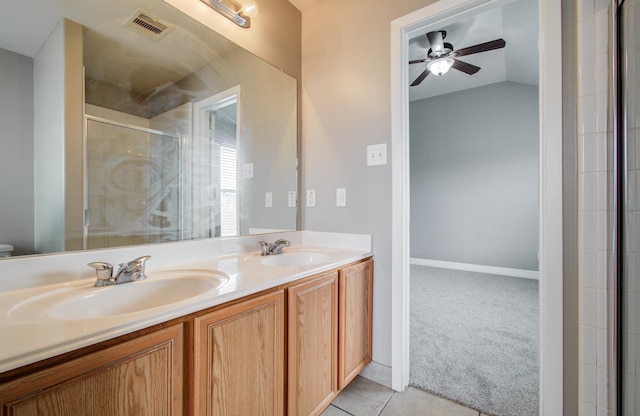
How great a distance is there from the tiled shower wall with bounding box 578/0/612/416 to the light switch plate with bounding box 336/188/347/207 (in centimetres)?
110

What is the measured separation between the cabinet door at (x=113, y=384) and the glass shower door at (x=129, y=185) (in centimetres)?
60

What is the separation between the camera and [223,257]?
140 centimetres

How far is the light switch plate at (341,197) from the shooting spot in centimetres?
174

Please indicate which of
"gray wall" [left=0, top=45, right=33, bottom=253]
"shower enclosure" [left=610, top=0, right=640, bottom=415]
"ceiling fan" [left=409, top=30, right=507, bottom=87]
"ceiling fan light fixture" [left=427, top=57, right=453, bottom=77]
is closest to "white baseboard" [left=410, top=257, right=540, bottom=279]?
"ceiling fan" [left=409, top=30, right=507, bottom=87]

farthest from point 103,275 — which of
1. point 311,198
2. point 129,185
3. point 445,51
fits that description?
point 445,51

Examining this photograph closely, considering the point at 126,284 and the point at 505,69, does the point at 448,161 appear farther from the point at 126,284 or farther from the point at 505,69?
the point at 126,284

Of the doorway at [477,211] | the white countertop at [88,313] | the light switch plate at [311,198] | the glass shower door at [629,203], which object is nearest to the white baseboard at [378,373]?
the doorway at [477,211]

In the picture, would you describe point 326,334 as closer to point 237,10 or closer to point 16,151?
point 16,151

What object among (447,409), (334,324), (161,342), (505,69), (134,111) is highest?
(505,69)

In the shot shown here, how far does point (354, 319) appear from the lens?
1.45 m

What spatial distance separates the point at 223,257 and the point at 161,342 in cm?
73

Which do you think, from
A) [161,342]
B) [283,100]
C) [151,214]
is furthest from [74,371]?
[283,100]

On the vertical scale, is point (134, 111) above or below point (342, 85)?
below

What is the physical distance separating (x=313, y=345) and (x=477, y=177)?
3.86 m
